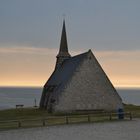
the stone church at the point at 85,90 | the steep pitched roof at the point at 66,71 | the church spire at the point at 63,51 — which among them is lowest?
the stone church at the point at 85,90

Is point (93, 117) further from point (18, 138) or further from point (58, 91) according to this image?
point (18, 138)

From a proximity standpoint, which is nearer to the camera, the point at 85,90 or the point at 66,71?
the point at 85,90

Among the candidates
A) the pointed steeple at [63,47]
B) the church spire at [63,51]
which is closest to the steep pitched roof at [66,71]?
the church spire at [63,51]

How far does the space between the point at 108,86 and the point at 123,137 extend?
22140mm

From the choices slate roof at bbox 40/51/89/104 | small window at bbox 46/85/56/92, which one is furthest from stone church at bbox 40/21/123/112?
small window at bbox 46/85/56/92

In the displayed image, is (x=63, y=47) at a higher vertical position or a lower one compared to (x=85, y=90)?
higher

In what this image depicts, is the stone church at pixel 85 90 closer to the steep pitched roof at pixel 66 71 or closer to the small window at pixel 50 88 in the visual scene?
the steep pitched roof at pixel 66 71

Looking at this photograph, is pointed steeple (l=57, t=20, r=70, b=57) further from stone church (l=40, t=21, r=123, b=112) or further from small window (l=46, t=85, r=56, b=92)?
stone church (l=40, t=21, r=123, b=112)

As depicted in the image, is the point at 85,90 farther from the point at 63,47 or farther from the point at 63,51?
the point at 63,47

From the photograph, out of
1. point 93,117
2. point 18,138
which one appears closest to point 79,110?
point 93,117

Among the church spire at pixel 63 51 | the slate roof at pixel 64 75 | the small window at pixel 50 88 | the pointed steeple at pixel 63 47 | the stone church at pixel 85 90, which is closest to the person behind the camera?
the stone church at pixel 85 90

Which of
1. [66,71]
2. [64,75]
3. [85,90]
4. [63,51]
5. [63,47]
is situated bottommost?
[85,90]

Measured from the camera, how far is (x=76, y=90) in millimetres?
47344

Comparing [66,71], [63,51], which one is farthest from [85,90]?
[63,51]
